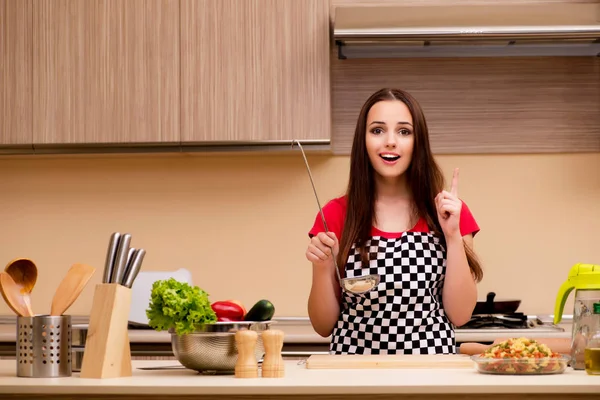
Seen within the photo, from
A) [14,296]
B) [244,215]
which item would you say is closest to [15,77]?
[244,215]

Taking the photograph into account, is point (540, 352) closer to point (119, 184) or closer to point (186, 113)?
point (186, 113)

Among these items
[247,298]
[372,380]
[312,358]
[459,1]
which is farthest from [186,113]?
[372,380]

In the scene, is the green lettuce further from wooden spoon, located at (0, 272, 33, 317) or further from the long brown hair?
the long brown hair

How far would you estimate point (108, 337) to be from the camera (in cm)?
155

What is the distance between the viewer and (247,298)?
3.30 m

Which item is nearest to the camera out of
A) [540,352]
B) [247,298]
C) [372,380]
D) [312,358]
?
[372,380]

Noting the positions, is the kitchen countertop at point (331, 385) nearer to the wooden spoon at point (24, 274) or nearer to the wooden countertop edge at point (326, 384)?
the wooden countertop edge at point (326, 384)

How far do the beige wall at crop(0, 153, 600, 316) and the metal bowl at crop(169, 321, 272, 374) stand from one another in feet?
5.50

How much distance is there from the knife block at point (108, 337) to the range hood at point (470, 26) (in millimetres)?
1598

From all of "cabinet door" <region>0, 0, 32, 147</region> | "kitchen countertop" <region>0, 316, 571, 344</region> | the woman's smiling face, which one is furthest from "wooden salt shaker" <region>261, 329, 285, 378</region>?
"cabinet door" <region>0, 0, 32, 147</region>

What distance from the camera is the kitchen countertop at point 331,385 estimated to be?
51.8 inches

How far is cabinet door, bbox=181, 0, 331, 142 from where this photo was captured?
3.08 m

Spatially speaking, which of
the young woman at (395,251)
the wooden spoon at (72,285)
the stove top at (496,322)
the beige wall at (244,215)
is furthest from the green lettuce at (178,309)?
the beige wall at (244,215)

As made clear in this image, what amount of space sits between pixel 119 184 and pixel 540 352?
2.22 metres
